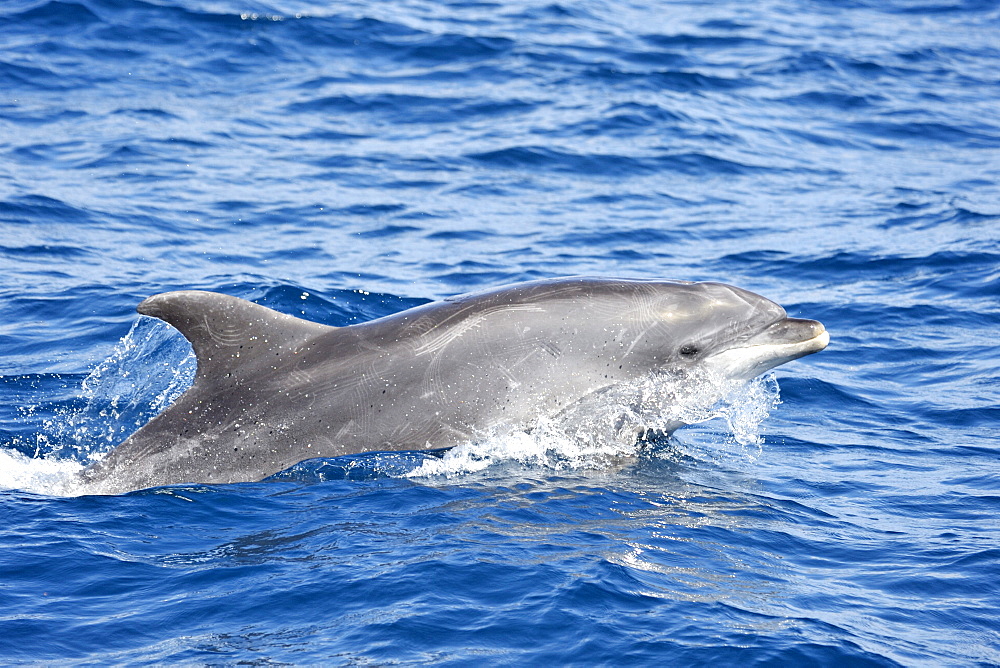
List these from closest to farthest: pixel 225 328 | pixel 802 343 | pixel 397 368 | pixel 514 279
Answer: pixel 225 328, pixel 397 368, pixel 802 343, pixel 514 279

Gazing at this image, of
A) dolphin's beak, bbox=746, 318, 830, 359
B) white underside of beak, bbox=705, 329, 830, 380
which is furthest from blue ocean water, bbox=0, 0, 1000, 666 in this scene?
dolphin's beak, bbox=746, 318, 830, 359

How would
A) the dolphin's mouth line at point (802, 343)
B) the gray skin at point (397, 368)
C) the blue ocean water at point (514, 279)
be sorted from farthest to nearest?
the dolphin's mouth line at point (802, 343) < the gray skin at point (397, 368) < the blue ocean water at point (514, 279)

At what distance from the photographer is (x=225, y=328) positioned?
8.53m

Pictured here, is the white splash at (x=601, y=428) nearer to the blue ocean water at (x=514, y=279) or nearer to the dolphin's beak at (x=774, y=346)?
the blue ocean water at (x=514, y=279)

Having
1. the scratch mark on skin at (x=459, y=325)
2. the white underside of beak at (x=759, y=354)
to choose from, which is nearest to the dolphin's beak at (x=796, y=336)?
the white underside of beak at (x=759, y=354)

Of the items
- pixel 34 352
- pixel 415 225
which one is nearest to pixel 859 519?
pixel 34 352

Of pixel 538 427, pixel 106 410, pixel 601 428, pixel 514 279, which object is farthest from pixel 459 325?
pixel 514 279

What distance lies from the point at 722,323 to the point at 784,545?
6.22 ft

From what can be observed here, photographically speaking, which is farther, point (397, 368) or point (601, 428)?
point (601, 428)

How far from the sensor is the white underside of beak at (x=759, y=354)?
9.26m

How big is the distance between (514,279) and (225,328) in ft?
22.0

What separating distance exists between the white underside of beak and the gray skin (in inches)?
0.4

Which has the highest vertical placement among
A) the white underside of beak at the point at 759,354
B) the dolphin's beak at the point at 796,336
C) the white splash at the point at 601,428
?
the dolphin's beak at the point at 796,336

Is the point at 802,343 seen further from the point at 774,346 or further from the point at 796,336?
the point at 774,346
